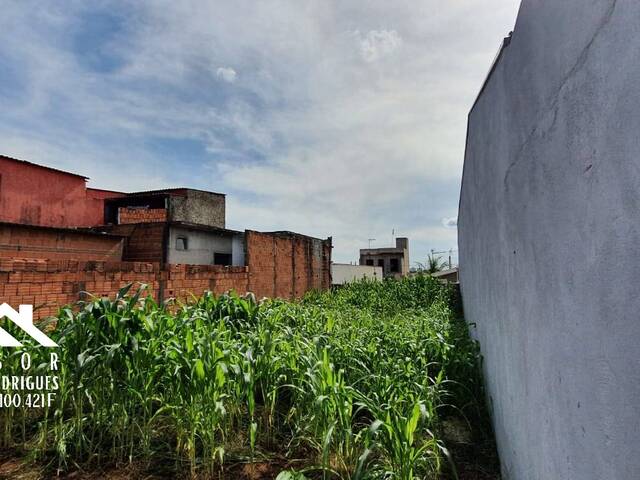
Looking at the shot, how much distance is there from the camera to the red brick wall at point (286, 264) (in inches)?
408

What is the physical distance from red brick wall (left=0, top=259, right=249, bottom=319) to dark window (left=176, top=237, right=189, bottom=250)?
4733 millimetres

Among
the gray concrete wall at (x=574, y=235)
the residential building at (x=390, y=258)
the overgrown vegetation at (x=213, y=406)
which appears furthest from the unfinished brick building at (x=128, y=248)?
the residential building at (x=390, y=258)

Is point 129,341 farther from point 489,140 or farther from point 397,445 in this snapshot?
point 489,140

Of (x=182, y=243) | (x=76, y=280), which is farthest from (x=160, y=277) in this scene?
(x=182, y=243)

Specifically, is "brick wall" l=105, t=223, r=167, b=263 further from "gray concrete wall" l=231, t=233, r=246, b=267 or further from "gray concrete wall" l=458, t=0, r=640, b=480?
"gray concrete wall" l=458, t=0, r=640, b=480

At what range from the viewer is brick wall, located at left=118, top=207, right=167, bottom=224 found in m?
17.0

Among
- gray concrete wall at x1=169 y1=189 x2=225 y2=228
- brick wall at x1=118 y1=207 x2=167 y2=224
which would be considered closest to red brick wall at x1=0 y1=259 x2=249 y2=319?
brick wall at x1=118 y1=207 x2=167 y2=224

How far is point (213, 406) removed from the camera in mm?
2242

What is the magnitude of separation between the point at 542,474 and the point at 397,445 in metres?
0.72

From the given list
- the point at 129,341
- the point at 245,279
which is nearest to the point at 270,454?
the point at 129,341

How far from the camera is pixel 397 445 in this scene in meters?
1.89

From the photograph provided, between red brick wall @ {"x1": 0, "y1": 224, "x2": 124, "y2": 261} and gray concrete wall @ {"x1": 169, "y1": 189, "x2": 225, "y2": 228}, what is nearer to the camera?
red brick wall @ {"x1": 0, "y1": 224, "x2": 124, "y2": 261}

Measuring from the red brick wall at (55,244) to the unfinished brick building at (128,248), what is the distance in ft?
0.07

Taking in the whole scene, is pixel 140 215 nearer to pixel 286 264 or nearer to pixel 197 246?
pixel 197 246
